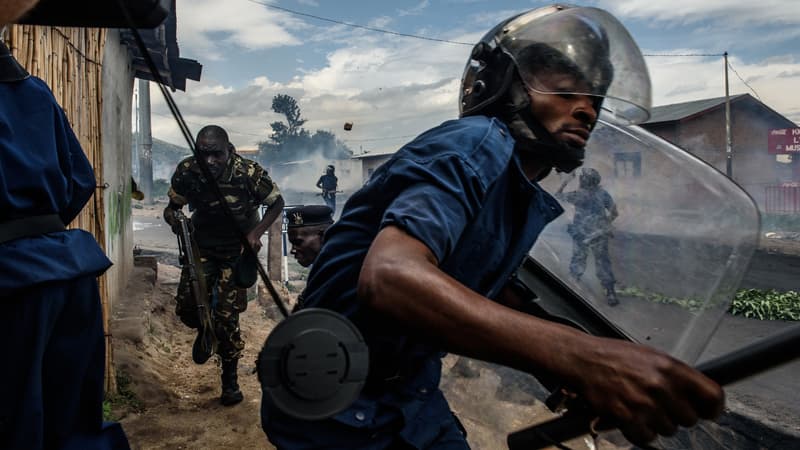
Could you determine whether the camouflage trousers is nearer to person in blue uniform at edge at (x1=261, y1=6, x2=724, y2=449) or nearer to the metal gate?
person in blue uniform at edge at (x1=261, y1=6, x2=724, y2=449)

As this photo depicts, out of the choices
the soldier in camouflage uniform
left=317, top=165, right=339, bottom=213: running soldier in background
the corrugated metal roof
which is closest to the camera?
the soldier in camouflage uniform

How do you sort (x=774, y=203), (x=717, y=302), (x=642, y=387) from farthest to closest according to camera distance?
(x=774, y=203)
(x=717, y=302)
(x=642, y=387)

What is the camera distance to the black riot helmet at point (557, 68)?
60.1 inches

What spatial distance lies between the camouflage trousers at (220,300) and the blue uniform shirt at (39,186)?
11.8 ft

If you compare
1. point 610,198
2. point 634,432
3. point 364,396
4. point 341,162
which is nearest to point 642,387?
point 634,432

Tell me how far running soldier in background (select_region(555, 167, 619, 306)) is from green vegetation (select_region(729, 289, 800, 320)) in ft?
26.4

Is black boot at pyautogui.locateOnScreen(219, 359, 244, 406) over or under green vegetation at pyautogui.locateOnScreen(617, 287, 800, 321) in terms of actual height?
over

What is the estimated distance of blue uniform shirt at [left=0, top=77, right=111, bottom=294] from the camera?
3.50 feet

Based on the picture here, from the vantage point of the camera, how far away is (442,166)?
121 centimetres

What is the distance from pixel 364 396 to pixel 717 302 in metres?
0.95

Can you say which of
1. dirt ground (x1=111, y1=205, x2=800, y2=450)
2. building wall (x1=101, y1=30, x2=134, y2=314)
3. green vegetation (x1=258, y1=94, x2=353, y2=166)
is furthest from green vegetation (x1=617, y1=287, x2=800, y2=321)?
green vegetation (x1=258, y1=94, x2=353, y2=166)

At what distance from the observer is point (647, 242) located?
1642 mm

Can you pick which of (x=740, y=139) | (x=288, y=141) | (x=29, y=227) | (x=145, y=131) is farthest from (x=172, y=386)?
(x=288, y=141)

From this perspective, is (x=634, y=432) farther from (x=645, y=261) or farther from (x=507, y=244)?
(x=645, y=261)
